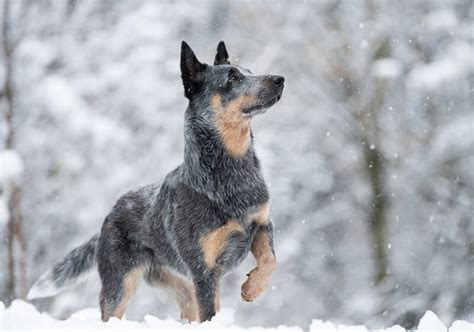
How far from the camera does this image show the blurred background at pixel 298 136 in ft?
42.4

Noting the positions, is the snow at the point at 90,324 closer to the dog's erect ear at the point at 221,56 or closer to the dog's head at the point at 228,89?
the dog's head at the point at 228,89

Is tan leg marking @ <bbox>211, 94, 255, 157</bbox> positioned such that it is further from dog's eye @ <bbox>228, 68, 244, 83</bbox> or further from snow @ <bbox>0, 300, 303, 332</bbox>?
snow @ <bbox>0, 300, 303, 332</bbox>

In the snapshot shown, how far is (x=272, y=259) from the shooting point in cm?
491

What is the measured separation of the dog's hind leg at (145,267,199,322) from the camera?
18.7ft

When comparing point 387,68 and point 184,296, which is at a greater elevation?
point 387,68

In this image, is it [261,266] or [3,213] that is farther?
[3,213]

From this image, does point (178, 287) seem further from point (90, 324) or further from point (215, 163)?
point (215, 163)

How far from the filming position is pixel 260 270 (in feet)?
15.8

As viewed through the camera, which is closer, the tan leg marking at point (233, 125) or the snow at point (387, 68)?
the tan leg marking at point (233, 125)

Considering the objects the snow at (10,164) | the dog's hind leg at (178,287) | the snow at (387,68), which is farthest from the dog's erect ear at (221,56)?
the snow at (387,68)

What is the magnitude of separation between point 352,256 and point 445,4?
5.22 meters

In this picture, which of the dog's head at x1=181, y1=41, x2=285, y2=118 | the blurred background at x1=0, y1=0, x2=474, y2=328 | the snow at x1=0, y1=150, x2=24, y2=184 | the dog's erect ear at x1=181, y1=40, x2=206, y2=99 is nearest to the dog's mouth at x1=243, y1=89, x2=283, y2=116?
the dog's head at x1=181, y1=41, x2=285, y2=118

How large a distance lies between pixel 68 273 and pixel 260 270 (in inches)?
81.9

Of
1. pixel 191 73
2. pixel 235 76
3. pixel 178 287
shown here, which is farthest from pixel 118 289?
pixel 235 76
